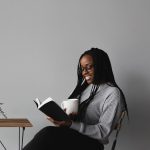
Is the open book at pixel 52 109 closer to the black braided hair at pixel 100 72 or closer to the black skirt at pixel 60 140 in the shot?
the black skirt at pixel 60 140

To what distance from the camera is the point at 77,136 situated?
1826 mm

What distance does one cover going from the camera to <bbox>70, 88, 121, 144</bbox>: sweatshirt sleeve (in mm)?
1843

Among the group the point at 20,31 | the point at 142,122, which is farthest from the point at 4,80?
the point at 142,122

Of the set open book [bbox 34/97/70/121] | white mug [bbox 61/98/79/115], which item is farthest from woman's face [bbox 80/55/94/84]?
open book [bbox 34/97/70/121]

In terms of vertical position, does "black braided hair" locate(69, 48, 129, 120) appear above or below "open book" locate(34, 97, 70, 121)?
above

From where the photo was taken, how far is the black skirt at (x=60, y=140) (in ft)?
5.65

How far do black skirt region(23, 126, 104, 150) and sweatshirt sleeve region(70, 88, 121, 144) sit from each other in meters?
0.03

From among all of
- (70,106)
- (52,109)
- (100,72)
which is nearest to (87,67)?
(100,72)

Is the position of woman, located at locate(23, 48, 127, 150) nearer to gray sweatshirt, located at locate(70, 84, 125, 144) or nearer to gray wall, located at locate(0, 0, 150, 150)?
gray sweatshirt, located at locate(70, 84, 125, 144)

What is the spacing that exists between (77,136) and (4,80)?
2.53ft

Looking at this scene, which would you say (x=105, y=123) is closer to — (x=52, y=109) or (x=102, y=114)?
(x=102, y=114)

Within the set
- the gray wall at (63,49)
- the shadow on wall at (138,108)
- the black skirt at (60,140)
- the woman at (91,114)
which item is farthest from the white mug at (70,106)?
the shadow on wall at (138,108)

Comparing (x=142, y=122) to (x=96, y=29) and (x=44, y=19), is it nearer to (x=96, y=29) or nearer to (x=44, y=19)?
(x=96, y=29)

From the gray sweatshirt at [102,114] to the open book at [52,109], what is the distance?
0.10 metres
